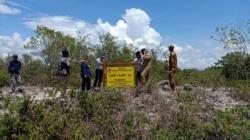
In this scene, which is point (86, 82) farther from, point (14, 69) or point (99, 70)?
point (14, 69)

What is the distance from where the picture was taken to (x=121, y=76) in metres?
16.6

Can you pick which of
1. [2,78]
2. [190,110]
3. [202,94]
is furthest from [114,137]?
[2,78]

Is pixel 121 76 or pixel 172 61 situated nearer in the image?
pixel 121 76

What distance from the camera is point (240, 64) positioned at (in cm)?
3422

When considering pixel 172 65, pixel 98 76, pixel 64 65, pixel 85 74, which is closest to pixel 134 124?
pixel 172 65

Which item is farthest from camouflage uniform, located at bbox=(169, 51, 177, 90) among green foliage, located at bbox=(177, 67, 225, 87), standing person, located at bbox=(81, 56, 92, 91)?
green foliage, located at bbox=(177, 67, 225, 87)

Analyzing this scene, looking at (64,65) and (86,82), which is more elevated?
(64,65)

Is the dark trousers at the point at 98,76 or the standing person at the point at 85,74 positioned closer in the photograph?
the standing person at the point at 85,74

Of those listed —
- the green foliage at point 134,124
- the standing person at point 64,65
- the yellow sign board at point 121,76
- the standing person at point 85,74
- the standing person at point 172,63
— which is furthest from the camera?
the standing person at point 64,65

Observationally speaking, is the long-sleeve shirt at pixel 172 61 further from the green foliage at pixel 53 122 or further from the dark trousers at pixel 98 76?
the green foliage at pixel 53 122

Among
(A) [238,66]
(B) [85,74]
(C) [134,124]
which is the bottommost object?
(C) [134,124]

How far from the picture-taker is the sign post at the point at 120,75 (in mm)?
16469

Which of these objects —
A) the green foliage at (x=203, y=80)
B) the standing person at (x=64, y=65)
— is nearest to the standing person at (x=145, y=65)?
the standing person at (x=64, y=65)

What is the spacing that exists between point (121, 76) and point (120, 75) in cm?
5
